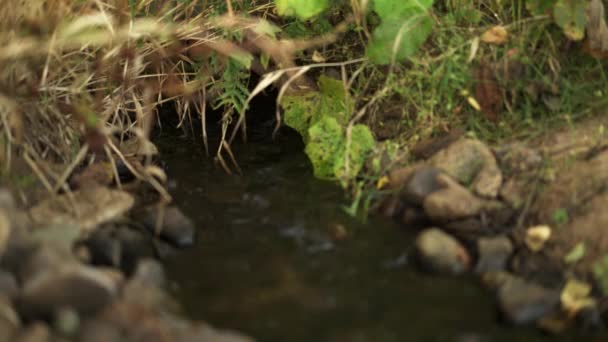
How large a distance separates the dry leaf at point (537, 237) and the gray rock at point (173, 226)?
3.38 ft

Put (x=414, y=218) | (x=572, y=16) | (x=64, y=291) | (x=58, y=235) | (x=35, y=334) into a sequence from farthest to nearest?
(x=572, y=16) < (x=414, y=218) < (x=58, y=235) < (x=64, y=291) < (x=35, y=334)

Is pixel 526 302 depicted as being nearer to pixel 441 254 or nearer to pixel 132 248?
pixel 441 254

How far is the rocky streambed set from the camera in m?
2.04

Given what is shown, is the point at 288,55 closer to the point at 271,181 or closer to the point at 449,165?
the point at 271,181

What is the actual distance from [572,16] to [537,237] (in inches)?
35.1

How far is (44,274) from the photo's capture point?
79.4 inches

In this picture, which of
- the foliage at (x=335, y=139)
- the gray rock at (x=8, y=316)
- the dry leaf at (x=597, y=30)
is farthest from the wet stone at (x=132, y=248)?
the dry leaf at (x=597, y=30)

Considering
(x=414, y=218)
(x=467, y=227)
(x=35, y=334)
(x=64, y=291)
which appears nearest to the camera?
→ (x=35, y=334)

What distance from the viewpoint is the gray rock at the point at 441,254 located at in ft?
7.73

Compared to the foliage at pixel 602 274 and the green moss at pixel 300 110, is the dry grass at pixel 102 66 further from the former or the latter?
the foliage at pixel 602 274

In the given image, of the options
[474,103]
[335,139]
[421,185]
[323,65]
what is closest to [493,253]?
[421,185]

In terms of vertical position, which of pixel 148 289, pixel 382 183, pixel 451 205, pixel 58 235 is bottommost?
pixel 382 183

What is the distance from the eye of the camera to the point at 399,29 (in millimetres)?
2992

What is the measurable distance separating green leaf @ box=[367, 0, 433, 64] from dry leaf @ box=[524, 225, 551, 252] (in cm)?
86
